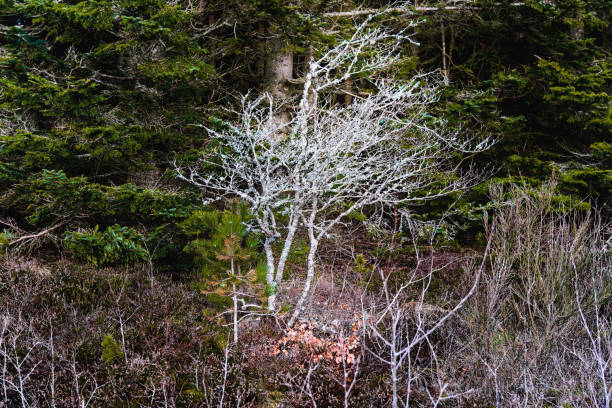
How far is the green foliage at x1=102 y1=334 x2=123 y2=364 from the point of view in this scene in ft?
12.2

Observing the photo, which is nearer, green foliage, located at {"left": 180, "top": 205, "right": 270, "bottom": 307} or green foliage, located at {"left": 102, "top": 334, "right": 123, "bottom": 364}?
green foliage, located at {"left": 102, "top": 334, "right": 123, "bottom": 364}

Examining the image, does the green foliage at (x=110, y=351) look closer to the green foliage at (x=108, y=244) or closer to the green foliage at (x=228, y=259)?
the green foliage at (x=228, y=259)

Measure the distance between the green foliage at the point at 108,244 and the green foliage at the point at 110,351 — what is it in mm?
Result: 2653

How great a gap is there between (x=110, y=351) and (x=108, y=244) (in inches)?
112

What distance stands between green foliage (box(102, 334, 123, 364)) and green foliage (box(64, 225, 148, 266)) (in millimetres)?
2653

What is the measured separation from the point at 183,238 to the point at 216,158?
1.57 meters

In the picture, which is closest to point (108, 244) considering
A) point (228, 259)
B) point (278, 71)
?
point (228, 259)

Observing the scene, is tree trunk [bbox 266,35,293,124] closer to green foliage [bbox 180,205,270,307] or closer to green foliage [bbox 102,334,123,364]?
green foliage [bbox 180,205,270,307]

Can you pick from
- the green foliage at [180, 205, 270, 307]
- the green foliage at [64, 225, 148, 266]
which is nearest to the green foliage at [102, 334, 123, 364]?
the green foliage at [180, 205, 270, 307]

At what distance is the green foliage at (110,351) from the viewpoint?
3.72 m

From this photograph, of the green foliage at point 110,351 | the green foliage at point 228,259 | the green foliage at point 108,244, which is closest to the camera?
the green foliage at point 110,351

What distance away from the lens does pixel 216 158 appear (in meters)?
7.38

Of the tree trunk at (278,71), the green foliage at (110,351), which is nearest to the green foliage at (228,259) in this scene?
the green foliage at (110,351)

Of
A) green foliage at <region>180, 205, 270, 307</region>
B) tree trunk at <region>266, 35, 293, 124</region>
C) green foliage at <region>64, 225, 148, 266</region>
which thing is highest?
tree trunk at <region>266, 35, 293, 124</region>
